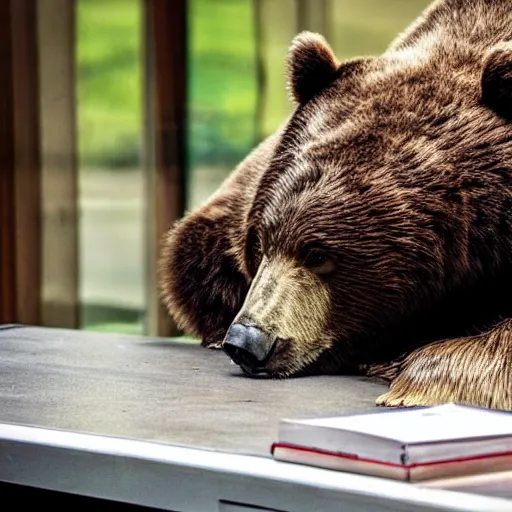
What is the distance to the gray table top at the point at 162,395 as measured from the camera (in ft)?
4.03

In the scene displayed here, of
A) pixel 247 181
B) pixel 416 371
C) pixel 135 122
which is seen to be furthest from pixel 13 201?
pixel 416 371

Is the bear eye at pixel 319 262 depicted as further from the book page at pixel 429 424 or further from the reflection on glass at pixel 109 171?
the reflection on glass at pixel 109 171

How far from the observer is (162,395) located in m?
1.43

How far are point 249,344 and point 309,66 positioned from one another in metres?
0.41

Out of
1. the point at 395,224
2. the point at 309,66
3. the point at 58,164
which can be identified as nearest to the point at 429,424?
the point at 395,224

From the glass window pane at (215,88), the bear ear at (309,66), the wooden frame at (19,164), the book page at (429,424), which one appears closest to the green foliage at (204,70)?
the glass window pane at (215,88)

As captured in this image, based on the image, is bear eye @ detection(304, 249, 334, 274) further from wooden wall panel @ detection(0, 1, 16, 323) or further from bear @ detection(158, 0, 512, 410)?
wooden wall panel @ detection(0, 1, 16, 323)

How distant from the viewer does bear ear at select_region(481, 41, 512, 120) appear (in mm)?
1475

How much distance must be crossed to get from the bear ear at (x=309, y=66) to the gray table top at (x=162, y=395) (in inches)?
15.7

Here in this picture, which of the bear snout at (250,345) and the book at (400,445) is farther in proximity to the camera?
the bear snout at (250,345)

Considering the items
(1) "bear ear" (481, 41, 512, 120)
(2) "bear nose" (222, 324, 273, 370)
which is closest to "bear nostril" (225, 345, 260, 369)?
(2) "bear nose" (222, 324, 273, 370)

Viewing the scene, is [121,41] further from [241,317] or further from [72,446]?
[72,446]

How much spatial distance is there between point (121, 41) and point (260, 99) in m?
0.57

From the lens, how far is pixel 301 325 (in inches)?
59.4
